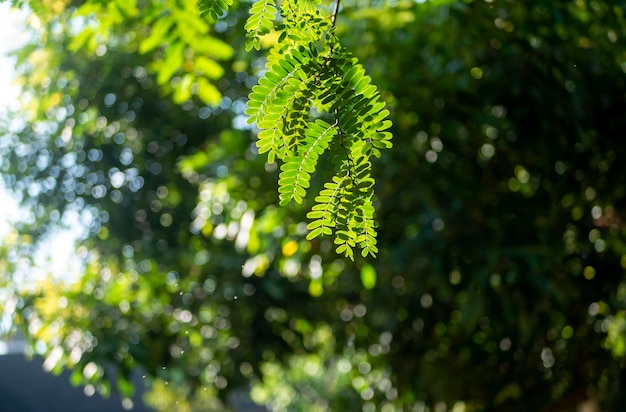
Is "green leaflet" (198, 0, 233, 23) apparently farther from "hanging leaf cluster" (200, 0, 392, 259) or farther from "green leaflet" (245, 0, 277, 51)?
"hanging leaf cluster" (200, 0, 392, 259)

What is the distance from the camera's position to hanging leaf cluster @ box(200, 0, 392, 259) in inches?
49.7

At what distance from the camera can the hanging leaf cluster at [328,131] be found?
4.14ft

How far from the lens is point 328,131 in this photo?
1.27 m

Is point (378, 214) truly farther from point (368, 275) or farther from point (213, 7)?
point (213, 7)

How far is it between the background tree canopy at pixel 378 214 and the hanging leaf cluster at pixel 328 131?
1.34 meters

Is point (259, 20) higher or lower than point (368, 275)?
higher

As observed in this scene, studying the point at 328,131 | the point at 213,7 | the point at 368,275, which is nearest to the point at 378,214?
the point at 368,275

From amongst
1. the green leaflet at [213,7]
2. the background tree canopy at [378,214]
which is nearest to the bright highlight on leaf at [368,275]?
the background tree canopy at [378,214]

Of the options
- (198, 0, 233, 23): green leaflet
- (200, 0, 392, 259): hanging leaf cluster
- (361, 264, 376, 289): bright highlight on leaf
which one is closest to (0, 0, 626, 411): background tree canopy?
(361, 264, 376, 289): bright highlight on leaf

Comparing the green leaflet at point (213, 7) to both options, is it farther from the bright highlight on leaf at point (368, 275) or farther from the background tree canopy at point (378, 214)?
the bright highlight on leaf at point (368, 275)

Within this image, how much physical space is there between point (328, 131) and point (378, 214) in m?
2.51

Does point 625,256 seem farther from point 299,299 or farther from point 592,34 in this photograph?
point 299,299

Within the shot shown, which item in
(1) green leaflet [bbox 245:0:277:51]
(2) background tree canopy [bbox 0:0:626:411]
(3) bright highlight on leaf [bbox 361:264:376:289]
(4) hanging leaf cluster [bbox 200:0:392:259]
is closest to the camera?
(4) hanging leaf cluster [bbox 200:0:392:259]

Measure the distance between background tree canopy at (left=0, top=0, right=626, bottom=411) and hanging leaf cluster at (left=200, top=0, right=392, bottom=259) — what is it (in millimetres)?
1342
